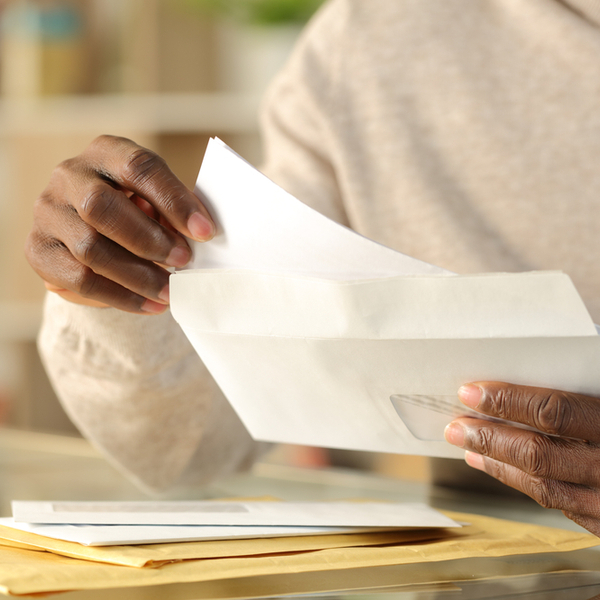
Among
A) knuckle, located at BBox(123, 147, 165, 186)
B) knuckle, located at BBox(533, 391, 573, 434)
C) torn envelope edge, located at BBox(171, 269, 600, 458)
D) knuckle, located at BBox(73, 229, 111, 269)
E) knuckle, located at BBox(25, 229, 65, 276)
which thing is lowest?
knuckle, located at BBox(533, 391, 573, 434)

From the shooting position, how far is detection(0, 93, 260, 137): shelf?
5.82 feet

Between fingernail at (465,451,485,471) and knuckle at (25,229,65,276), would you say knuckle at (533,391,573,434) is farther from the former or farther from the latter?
knuckle at (25,229,65,276)

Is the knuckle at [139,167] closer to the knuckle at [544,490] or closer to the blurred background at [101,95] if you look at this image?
the knuckle at [544,490]

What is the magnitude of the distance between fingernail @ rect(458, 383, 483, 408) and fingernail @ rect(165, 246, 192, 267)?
0.17 meters

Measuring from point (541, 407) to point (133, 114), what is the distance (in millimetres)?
1598

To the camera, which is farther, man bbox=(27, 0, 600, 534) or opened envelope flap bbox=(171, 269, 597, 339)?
man bbox=(27, 0, 600, 534)

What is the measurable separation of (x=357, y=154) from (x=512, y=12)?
0.72 feet

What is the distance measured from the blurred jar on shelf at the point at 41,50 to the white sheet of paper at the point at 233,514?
162 centimetres

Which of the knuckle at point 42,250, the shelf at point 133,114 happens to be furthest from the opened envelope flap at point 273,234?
the shelf at point 133,114

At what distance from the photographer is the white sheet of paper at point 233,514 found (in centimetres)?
38

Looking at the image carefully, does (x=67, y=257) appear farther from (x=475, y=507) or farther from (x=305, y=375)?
(x=475, y=507)

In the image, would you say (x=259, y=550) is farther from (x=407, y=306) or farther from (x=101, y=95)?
(x=101, y=95)

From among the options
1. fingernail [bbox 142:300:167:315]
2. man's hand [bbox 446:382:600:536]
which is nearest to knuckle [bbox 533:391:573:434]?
man's hand [bbox 446:382:600:536]

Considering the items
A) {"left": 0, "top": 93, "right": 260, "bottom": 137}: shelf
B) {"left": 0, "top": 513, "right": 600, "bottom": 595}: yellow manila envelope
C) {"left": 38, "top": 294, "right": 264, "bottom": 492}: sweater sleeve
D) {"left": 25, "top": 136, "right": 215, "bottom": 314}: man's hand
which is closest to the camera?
{"left": 0, "top": 513, "right": 600, "bottom": 595}: yellow manila envelope
